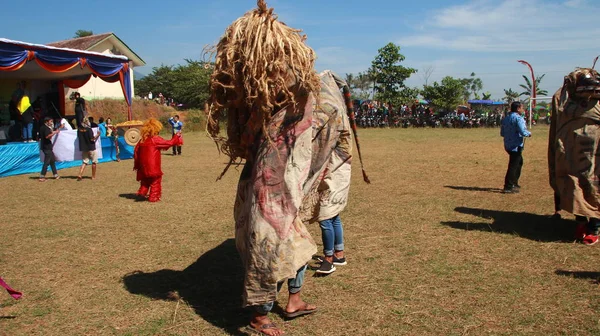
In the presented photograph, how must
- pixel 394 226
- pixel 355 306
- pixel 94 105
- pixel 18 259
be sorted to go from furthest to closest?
1. pixel 94 105
2. pixel 394 226
3. pixel 18 259
4. pixel 355 306

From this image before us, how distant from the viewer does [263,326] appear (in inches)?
133

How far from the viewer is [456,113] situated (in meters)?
33.7

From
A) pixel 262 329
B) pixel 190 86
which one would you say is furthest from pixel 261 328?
pixel 190 86

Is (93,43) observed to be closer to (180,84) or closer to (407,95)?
(180,84)

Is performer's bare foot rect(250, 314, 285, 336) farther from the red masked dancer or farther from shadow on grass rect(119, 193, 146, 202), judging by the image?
Result: shadow on grass rect(119, 193, 146, 202)

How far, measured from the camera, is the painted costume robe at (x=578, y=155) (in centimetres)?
546

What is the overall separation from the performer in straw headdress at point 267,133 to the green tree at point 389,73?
33.5 meters

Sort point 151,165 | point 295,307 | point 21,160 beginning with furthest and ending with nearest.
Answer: point 21,160
point 151,165
point 295,307

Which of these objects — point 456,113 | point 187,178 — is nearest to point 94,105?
point 187,178

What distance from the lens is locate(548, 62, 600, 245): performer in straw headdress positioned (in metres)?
5.45

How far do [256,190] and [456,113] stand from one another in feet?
108

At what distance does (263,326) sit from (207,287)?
1.24 metres

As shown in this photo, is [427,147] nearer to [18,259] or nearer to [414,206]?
[414,206]

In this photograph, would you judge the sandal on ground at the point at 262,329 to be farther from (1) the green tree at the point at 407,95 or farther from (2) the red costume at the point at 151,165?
(1) the green tree at the point at 407,95
